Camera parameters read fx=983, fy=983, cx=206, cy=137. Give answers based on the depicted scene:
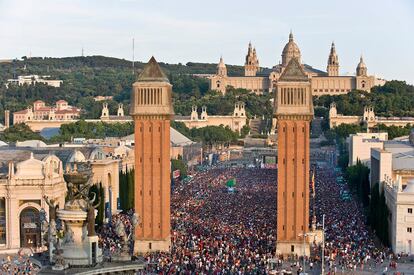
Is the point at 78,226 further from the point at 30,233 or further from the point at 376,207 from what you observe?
the point at 376,207

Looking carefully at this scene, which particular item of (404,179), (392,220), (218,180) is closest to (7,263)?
(392,220)

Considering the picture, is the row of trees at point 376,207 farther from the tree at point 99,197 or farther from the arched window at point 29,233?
the arched window at point 29,233

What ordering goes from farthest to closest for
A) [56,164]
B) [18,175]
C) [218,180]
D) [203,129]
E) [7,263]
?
[203,129]
[218,180]
[56,164]
[18,175]
[7,263]

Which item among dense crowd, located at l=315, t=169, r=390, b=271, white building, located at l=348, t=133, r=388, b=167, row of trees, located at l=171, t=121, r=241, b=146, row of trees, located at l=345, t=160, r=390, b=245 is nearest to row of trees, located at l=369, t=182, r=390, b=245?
row of trees, located at l=345, t=160, r=390, b=245

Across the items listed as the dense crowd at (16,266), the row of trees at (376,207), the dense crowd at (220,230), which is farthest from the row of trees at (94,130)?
the dense crowd at (16,266)

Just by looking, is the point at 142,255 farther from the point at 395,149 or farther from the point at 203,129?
the point at 203,129

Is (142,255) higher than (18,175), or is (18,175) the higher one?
(18,175)
